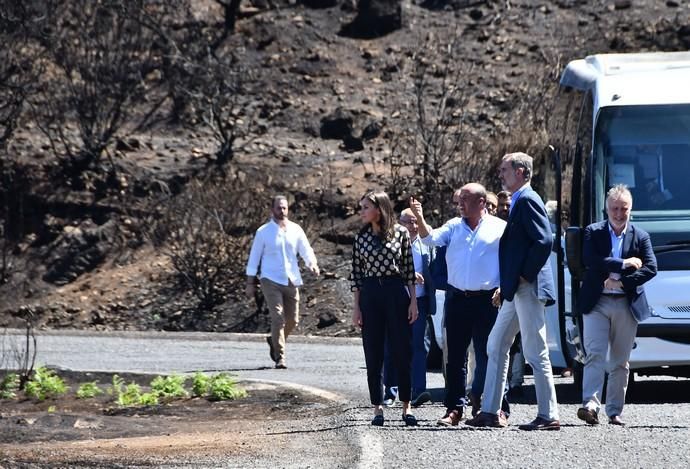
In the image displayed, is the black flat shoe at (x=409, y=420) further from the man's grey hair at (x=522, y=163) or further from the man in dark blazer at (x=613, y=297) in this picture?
the man's grey hair at (x=522, y=163)

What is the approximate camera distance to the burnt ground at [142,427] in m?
11.1

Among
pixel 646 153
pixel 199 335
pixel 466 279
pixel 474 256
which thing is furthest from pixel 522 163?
pixel 199 335

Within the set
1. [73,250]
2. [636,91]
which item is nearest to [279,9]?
[73,250]

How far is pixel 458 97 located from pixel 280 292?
1658cm

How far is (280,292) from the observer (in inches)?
736

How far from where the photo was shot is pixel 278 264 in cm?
1848

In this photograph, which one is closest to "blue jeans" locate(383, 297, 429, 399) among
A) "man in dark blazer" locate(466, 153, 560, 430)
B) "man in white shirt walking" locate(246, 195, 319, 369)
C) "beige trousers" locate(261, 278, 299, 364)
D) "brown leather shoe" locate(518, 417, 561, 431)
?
"man in dark blazer" locate(466, 153, 560, 430)

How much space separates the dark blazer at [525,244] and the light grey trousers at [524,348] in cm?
13

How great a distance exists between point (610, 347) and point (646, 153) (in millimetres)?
3053

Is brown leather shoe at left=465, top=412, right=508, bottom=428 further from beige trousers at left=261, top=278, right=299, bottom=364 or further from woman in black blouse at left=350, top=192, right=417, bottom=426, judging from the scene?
beige trousers at left=261, top=278, right=299, bottom=364

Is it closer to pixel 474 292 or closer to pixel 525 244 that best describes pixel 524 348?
pixel 474 292

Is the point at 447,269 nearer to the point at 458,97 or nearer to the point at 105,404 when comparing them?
the point at 105,404

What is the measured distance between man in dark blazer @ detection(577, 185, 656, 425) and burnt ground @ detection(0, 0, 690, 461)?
625 cm

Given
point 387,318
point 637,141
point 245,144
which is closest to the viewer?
point 387,318
